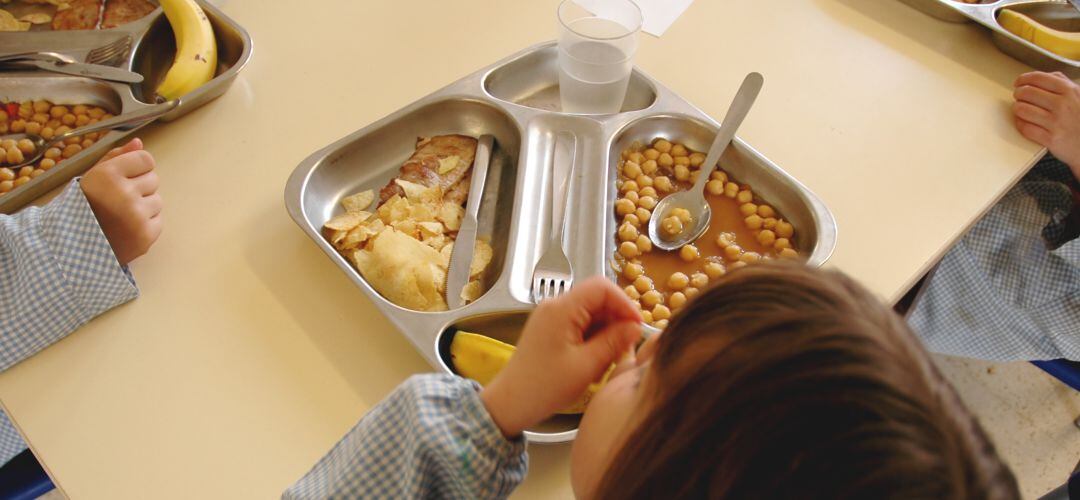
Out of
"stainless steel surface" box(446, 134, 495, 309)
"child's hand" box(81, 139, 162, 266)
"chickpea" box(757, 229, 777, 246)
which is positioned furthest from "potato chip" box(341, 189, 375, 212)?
"chickpea" box(757, 229, 777, 246)

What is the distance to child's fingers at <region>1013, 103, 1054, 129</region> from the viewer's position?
1.12m

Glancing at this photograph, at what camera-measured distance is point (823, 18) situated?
135cm

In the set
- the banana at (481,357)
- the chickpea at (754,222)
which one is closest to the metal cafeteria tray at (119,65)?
the banana at (481,357)

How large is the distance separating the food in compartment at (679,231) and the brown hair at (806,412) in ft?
1.44

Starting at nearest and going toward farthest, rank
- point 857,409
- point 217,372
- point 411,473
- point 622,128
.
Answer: point 857,409, point 411,473, point 217,372, point 622,128

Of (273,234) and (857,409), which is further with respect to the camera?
(273,234)

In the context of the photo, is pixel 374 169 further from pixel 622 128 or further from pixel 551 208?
pixel 622 128

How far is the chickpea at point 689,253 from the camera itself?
99 centimetres

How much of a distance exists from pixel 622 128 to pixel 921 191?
479 millimetres

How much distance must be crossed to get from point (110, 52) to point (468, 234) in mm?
724

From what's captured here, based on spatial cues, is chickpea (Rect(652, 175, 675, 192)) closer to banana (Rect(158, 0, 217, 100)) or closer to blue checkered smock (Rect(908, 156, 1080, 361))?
blue checkered smock (Rect(908, 156, 1080, 361))

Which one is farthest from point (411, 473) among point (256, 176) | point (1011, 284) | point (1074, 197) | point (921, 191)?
point (1074, 197)

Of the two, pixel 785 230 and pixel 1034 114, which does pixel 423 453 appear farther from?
pixel 1034 114

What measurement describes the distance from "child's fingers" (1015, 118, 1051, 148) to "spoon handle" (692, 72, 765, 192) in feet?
1.66
